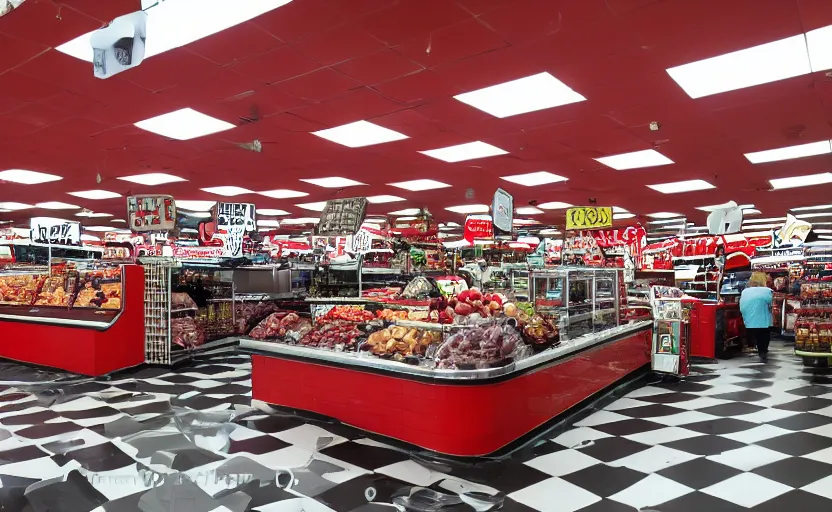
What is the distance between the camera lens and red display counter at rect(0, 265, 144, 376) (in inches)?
270

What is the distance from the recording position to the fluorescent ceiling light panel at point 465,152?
27.9ft

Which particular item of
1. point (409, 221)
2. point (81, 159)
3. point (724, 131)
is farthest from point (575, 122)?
point (409, 221)

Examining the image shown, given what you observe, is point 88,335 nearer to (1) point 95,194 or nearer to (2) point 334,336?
(2) point 334,336

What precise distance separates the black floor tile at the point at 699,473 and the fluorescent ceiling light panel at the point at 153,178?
1016 cm

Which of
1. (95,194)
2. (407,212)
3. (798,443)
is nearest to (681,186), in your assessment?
(407,212)

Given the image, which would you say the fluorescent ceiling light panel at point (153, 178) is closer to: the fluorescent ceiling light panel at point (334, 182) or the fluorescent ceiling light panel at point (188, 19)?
the fluorescent ceiling light panel at point (334, 182)

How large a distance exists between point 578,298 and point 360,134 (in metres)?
3.98

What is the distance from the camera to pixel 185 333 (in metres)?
8.01

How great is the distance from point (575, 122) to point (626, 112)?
666 mm

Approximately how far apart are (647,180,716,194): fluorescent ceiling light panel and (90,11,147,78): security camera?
35.1 ft

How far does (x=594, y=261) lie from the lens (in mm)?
8539

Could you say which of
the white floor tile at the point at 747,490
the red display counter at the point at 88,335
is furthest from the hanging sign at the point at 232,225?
the white floor tile at the point at 747,490

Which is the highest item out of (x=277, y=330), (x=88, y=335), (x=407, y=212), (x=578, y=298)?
(x=407, y=212)

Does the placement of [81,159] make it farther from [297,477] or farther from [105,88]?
[297,477]
